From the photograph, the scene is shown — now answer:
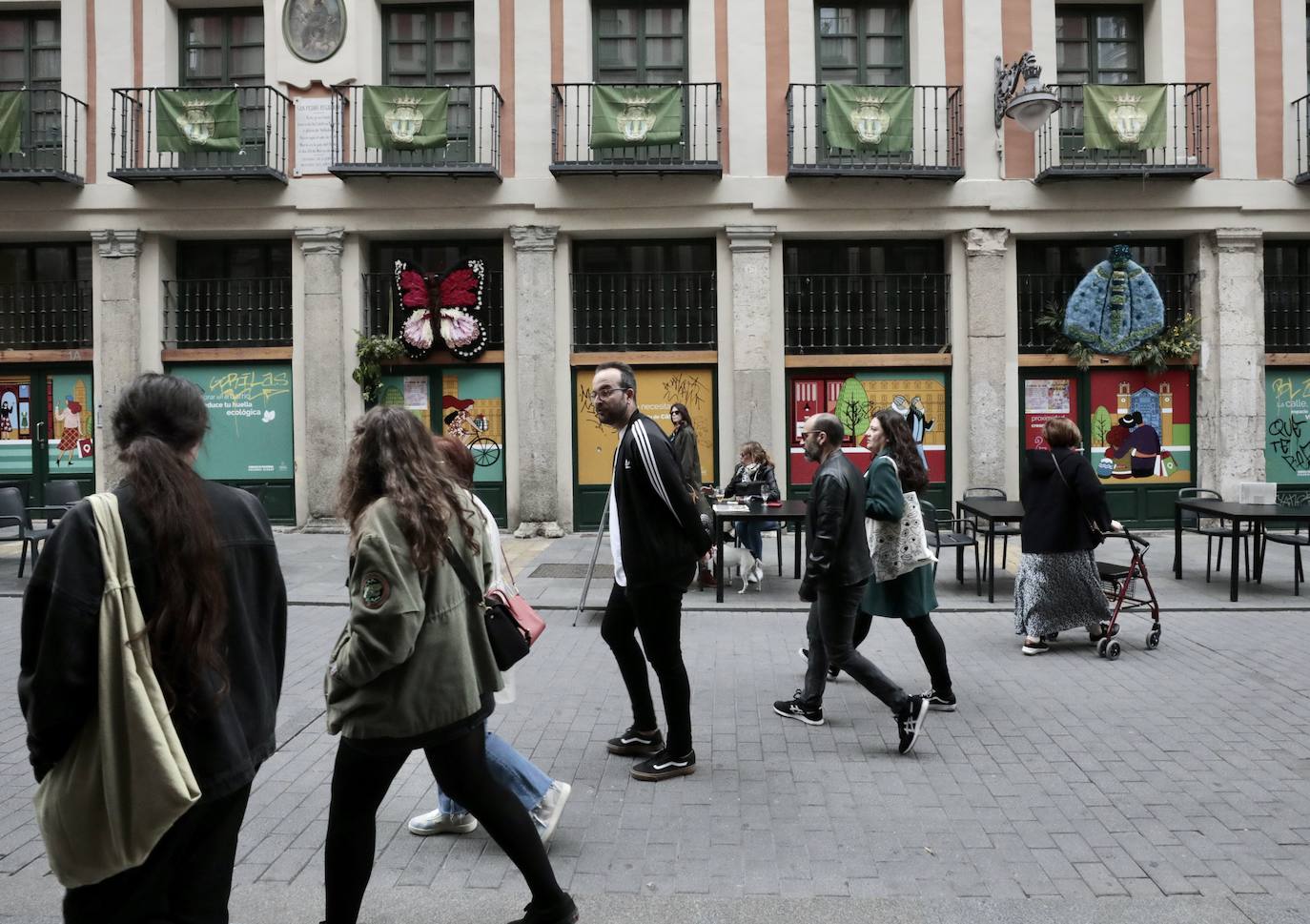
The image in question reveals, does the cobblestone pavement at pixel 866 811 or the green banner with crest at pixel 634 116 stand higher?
the green banner with crest at pixel 634 116

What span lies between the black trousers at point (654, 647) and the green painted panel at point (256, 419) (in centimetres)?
1259

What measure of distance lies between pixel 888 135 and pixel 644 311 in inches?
182

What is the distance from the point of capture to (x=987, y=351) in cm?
1562

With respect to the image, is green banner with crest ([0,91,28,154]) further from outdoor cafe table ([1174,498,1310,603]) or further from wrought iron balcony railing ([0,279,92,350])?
outdoor cafe table ([1174,498,1310,603])

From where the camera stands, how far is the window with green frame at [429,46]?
1630 centimetres

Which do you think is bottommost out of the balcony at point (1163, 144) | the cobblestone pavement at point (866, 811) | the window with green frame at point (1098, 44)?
the cobblestone pavement at point (866, 811)

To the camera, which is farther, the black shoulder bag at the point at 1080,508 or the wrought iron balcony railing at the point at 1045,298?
the wrought iron balcony railing at the point at 1045,298

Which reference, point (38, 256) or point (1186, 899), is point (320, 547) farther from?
point (1186, 899)

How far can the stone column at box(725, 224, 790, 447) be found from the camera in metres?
15.6

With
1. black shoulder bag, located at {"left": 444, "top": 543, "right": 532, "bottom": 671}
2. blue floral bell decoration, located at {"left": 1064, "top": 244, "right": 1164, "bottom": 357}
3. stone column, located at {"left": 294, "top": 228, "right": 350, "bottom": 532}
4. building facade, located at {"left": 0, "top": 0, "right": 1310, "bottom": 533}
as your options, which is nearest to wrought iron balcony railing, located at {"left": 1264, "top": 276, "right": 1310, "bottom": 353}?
building facade, located at {"left": 0, "top": 0, "right": 1310, "bottom": 533}

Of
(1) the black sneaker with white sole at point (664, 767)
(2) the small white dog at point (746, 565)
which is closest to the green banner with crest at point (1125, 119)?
(2) the small white dog at point (746, 565)

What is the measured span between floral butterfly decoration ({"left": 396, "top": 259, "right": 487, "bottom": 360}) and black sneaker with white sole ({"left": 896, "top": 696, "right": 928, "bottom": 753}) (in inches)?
459

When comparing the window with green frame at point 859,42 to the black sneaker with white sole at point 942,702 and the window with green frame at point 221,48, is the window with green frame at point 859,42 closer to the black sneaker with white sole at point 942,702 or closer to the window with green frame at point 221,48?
the window with green frame at point 221,48

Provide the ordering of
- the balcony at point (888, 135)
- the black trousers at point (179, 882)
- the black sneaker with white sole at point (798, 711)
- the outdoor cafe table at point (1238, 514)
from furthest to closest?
the balcony at point (888, 135)
the outdoor cafe table at point (1238, 514)
the black sneaker with white sole at point (798, 711)
the black trousers at point (179, 882)
